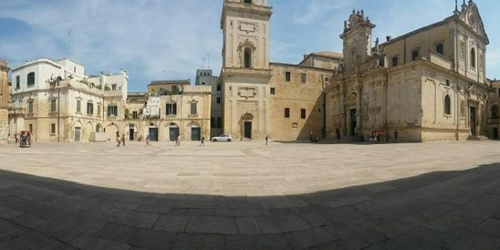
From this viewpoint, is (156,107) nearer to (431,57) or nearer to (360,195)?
(431,57)

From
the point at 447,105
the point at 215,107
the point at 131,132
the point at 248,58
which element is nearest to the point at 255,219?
the point at 447,105

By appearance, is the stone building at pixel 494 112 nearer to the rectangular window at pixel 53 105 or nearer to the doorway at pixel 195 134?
the doorway at pixel 195 134

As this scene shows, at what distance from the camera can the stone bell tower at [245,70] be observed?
119ft

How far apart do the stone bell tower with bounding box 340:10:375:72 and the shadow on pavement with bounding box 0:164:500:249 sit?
31.0 m

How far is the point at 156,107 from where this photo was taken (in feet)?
131

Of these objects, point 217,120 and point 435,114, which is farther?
point 217,120

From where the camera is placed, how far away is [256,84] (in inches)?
1464

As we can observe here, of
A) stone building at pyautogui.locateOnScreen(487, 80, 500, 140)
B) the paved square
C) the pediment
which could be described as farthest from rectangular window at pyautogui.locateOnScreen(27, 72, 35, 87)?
stone building at pyautogui.locateOnScreen(487, 80, 500, 140)

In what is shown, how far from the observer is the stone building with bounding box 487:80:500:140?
37.8 m

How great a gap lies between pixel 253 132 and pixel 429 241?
1344 inches

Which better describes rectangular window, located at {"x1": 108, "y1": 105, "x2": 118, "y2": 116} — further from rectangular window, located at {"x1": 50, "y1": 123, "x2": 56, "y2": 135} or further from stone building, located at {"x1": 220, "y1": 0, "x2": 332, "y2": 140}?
stone building, located at {"x1": 220, "y1": 0, "x2": 332, "y2": 140}

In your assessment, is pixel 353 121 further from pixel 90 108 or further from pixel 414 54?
pixel 90 108

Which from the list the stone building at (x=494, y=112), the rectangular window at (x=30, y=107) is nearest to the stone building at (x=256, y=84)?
Answer: the stone building at (x=494, y=112)

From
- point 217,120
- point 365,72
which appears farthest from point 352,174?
point 217,120
